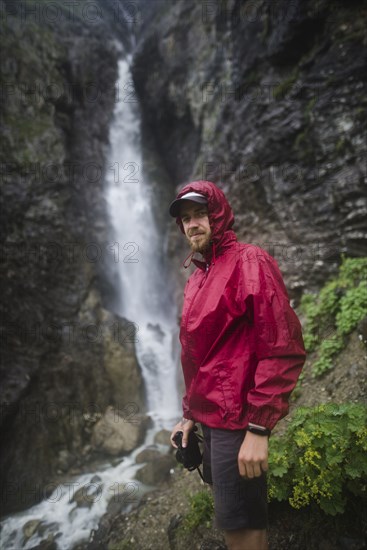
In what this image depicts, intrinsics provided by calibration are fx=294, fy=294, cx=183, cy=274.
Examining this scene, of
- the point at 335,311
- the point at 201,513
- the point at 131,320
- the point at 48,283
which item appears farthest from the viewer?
the point at 131,320

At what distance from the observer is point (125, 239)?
16.9 metres

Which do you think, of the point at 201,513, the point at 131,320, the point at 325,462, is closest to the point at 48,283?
the point at 131,320

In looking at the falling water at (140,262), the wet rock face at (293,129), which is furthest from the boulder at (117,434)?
the wet rock face at (293,129)

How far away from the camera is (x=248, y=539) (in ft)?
5.88

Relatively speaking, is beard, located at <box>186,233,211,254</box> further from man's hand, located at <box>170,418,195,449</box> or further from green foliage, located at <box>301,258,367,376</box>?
green foliage, located at <box>301,258,367,376</box>

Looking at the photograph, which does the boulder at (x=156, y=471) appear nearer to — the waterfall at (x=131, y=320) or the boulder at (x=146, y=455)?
the waterfall at (x=131, y=320)

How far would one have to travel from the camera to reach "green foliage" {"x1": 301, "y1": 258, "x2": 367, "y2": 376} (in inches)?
197

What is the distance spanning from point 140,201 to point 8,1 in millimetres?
10545

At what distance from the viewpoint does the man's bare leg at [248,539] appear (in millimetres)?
1787

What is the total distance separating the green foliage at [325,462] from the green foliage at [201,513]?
48.6 inches

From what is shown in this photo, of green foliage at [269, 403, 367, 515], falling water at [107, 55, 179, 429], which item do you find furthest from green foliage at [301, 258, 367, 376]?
falling water at [107, 55, 179, 429]

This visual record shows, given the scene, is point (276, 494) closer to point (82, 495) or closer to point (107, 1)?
point (82, 495)

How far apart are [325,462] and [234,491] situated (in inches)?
45.9

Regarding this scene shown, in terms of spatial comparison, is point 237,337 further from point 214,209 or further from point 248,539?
point 248,539
